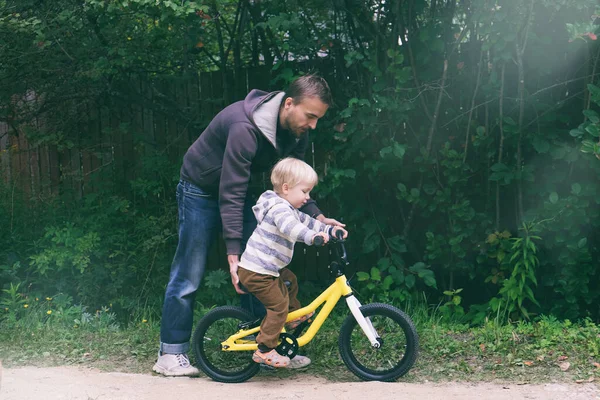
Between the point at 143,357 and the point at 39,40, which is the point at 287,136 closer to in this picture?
the point at 143,357

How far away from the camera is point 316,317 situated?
406 cm

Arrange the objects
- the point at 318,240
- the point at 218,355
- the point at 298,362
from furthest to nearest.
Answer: the point at 218,355 → the point at 298,362 → the point at 318,240

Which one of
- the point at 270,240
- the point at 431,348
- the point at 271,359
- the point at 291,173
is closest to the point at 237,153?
the point at 291,173

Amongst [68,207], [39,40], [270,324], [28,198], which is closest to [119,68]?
[39,40]

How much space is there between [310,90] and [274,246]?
0.88 meters

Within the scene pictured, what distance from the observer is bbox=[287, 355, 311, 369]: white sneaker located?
4332mm

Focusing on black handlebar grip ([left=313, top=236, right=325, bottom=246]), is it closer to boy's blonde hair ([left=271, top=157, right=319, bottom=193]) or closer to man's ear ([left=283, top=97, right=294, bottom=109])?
boy's blonde hair ([left=271, top=157, right=319, bottom=193])

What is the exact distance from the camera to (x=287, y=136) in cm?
414

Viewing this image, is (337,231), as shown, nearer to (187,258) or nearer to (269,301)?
(269,301)

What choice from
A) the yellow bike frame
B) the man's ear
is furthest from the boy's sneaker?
the man's ear

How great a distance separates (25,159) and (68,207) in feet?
4.59

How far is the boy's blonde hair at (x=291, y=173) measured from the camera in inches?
151

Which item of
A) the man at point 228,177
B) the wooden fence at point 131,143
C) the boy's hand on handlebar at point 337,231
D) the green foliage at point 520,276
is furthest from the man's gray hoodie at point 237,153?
the wooden fence at point 131,143

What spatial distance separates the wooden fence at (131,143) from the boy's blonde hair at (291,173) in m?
2.04
